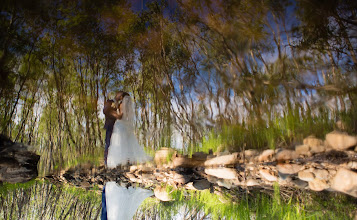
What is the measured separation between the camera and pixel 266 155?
2.83 ft

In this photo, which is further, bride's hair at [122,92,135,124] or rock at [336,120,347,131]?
bride's hair at [122,92,135,124]

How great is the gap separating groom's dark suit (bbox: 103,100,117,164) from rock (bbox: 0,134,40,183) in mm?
420

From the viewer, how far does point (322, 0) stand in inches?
31.0

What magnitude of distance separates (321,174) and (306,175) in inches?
1.7

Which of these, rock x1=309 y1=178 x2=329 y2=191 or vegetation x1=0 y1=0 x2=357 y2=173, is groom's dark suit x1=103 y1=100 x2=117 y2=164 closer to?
vegetation x1=0 y1=0 x2=357 y2=173

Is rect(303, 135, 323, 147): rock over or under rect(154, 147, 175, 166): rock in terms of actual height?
over

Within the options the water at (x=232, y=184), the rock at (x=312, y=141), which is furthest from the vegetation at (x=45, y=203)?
the rock at (x=312, y=141)

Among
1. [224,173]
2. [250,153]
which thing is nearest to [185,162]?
[224,173]

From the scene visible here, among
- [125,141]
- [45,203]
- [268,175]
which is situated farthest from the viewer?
[45,203]

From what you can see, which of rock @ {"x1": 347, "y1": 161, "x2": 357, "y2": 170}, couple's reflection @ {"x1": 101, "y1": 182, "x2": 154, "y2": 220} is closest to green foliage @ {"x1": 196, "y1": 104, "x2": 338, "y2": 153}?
rock @ {"x1": 347, "y1": 161, "x2": 357, "y2": 170}

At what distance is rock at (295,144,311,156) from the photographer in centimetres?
76

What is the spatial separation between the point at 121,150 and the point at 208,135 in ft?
1.69

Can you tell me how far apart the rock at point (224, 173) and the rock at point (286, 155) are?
21 cm

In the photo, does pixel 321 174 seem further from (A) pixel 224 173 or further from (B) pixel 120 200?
(B) pixel 120 200
